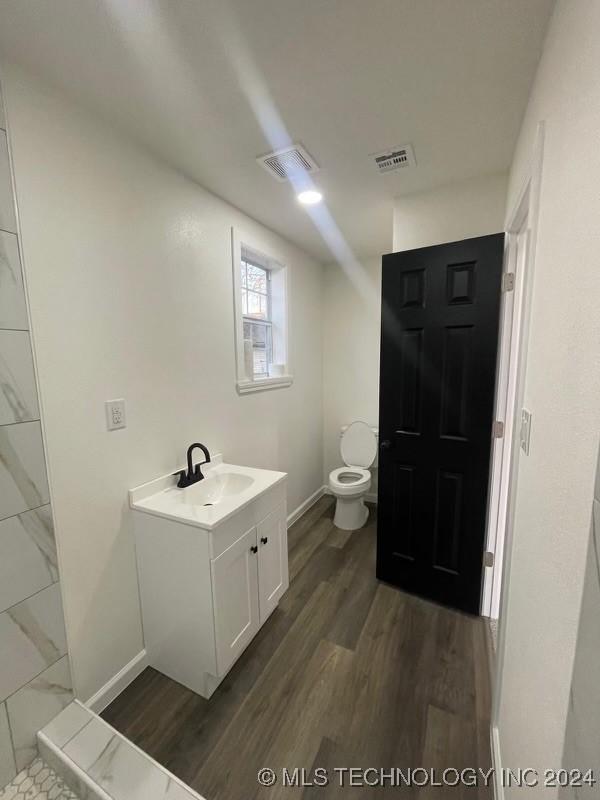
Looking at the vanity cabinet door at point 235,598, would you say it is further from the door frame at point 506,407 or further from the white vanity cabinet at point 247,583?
the door frame at point 506,407

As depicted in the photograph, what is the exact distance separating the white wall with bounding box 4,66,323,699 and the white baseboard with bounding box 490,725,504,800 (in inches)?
60.1

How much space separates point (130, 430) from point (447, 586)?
1.94m

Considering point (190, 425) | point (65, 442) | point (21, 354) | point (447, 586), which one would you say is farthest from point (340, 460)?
point (21, 354)

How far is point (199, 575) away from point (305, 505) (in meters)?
1.93

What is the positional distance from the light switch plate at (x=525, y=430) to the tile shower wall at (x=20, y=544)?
1.66m

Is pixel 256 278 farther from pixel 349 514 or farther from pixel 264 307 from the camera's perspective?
pixel 349 514

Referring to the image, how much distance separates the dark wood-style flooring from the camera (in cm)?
122

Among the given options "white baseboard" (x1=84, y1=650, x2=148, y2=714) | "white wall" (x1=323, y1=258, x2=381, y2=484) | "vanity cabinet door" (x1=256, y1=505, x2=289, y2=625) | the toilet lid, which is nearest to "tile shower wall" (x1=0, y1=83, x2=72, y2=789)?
"white baseboard" (x1=84, y1=650, x2=148, y2=714)

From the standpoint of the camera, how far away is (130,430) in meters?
1.55

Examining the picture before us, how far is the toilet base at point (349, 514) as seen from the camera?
2881mm

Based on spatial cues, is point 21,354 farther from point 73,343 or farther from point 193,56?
point 193,56

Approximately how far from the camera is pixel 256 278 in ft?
8.66

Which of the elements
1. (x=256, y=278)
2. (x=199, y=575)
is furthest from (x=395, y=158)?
(x=199, y=575)

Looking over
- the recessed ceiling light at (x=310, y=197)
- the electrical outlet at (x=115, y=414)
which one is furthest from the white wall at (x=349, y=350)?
the electrical outlet at (x=115, y=414)
